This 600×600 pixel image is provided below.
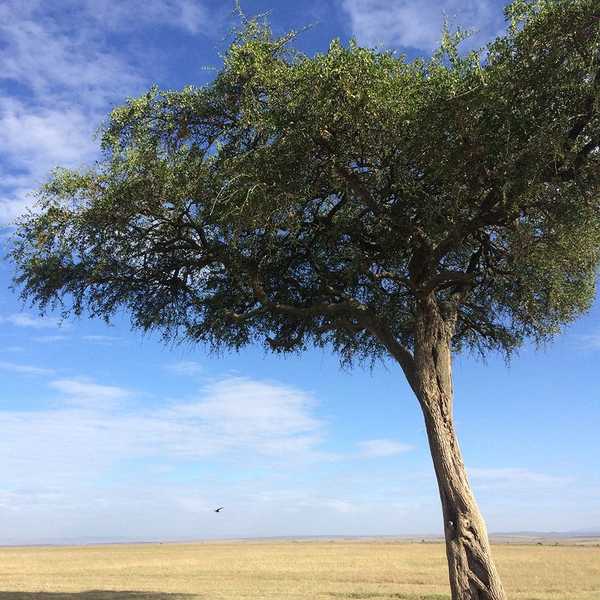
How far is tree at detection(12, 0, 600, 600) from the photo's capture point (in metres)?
15.5

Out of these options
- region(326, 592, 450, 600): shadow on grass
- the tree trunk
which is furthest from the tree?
region(326, 592, 450, 600): shadow on grass

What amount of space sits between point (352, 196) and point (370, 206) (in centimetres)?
83

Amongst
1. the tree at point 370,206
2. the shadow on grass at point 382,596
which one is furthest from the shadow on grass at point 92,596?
the tree at point 370,206

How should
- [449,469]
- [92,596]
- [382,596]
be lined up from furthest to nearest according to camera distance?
1. [382,596]
2. [92,596]
3. [449,469]

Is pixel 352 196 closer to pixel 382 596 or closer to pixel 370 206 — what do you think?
pixel 370 206

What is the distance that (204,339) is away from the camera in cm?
2234

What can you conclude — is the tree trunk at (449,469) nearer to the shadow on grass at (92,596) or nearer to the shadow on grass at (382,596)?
the shadow on grass at (382,596)

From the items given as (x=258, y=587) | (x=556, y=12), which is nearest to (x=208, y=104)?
(x=556, y=12)

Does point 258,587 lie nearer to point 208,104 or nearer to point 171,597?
point 171,597

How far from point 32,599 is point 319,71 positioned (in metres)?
20.1

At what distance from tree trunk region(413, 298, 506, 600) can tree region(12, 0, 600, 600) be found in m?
0.04

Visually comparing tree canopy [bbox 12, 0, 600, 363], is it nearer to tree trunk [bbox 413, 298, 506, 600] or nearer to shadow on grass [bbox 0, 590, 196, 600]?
tree trunk [bbox 413, 298, 506, 600]

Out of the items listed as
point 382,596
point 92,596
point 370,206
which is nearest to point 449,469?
point 370,206

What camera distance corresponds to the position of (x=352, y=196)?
61.9ft
